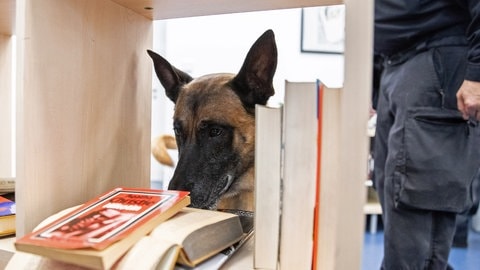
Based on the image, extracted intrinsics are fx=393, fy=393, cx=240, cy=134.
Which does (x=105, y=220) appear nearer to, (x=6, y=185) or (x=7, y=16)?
Answer: (x=6, y=185)

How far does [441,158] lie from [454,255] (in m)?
1.57

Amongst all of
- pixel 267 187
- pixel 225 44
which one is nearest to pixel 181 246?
pixel 267 187

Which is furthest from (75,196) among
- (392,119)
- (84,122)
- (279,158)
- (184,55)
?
(184,55)

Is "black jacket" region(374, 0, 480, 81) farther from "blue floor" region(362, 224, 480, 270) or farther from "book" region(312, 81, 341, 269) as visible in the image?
"blue floor" region(362, 224, 480, 270)

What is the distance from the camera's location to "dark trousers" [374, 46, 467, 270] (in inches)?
40.9

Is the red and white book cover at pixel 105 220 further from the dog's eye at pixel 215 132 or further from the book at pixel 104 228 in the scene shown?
the dog's eye at pixel 215 132

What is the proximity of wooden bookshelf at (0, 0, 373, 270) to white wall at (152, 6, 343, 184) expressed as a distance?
1.51 metres

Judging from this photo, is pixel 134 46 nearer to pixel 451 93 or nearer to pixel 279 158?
pixel 279 158

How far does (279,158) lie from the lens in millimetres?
511

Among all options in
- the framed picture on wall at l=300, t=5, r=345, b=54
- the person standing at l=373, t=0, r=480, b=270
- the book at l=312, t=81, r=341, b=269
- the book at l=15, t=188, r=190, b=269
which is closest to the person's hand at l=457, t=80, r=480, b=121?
the person standing at l=373, t=0, r=480, b=270

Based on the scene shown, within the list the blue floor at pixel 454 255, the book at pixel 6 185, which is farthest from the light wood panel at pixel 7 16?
the blue floor at pixel 454 255

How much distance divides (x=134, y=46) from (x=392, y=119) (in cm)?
79

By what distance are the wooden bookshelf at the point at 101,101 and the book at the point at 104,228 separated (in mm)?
126

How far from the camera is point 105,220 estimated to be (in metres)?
0.51
